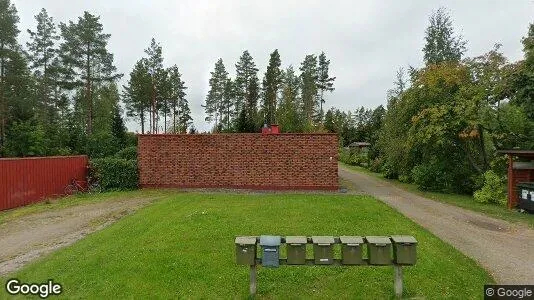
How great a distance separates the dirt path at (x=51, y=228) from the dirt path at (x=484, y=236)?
932cm

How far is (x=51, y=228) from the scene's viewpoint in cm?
1107

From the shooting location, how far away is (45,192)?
17.4 metres

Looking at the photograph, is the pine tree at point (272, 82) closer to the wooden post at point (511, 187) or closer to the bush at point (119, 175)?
the bush at point (119, 175)

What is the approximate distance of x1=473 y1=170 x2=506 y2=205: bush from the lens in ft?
52.4

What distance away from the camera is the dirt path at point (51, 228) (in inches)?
331

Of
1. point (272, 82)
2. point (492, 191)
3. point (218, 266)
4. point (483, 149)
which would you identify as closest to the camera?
point (218, 266)

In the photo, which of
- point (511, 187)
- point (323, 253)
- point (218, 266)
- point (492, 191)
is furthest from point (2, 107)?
point (511, 187)

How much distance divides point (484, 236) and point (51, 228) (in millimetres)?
12143

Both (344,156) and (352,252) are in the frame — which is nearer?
(352,252)

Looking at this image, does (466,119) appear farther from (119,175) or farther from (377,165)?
(119,175)

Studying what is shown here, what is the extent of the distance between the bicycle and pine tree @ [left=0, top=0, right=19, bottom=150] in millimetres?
15816

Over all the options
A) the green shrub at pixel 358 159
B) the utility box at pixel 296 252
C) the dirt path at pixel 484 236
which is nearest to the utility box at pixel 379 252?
the utility box at pixel 296 252

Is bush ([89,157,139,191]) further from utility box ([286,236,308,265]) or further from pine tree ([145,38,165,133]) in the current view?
pine tree ([145,38,165,133])

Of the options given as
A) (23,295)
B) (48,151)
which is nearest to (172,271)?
(23,295)
